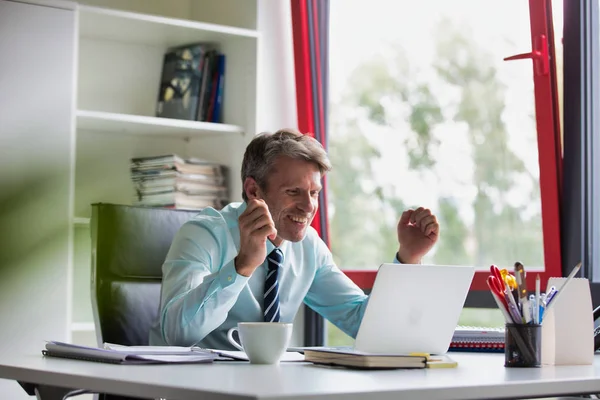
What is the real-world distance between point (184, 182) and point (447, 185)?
1.10m

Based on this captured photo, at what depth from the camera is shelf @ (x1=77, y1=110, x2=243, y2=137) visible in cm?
346

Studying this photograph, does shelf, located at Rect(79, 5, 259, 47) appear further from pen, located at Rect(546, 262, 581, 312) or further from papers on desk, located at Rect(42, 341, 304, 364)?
pen, located at Rect(546, 262, 581, 312)

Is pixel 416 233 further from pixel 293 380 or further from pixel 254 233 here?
pixel 293 380

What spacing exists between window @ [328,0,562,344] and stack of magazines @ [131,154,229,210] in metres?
0.46

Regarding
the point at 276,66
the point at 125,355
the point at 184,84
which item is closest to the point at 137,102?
the point at 184,84

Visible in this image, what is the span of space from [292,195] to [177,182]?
117cm

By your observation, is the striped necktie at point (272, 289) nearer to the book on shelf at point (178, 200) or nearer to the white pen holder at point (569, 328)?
the white pen holder at point (569, 328)

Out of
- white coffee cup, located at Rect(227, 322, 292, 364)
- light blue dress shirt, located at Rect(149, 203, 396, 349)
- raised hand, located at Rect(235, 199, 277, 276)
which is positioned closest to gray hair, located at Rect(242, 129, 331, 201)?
light blue dress shirt, located at Rect(149, 203, 396, 349)

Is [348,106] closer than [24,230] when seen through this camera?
No

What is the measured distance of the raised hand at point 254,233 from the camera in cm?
200

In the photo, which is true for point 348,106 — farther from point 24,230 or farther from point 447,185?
point 24,230

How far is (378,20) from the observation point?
3.87 meters

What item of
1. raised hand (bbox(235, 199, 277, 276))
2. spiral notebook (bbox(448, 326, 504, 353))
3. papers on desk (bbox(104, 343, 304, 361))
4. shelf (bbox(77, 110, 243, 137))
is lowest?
spiral notebook (bbox(448, 326, 504, 353))

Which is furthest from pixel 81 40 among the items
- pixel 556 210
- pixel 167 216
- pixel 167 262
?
pixel 556 210
